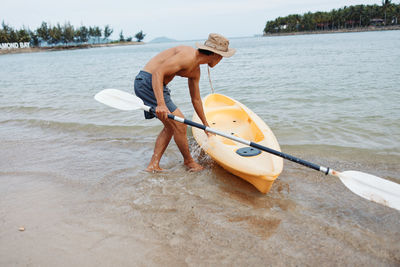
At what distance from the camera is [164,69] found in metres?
2.90

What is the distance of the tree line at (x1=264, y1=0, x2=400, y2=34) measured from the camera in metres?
87.0

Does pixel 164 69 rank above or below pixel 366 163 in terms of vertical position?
above

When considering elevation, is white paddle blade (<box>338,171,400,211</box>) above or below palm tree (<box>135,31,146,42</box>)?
below

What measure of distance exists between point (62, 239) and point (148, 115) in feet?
5.50

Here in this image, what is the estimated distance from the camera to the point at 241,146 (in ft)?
11.9

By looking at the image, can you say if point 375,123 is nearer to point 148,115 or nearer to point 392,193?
point 392,193

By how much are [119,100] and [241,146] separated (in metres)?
1.70

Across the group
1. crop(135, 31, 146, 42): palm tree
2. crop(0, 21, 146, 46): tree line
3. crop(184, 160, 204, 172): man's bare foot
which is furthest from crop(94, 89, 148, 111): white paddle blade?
crop(135, 31, 146, 42): palm tree

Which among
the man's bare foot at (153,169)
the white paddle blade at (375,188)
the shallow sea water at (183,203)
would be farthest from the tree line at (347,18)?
the man's bare foot at (153,169)

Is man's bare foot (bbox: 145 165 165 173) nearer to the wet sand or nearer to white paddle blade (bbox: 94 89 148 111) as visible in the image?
the wet sand

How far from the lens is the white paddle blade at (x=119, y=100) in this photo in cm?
341

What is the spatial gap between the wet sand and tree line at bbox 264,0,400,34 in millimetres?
106328

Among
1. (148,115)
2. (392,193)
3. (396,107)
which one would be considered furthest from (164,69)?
(396,107)

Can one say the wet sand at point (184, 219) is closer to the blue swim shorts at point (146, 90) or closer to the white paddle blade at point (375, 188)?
A: the white paddle blade at point (375, 188)
